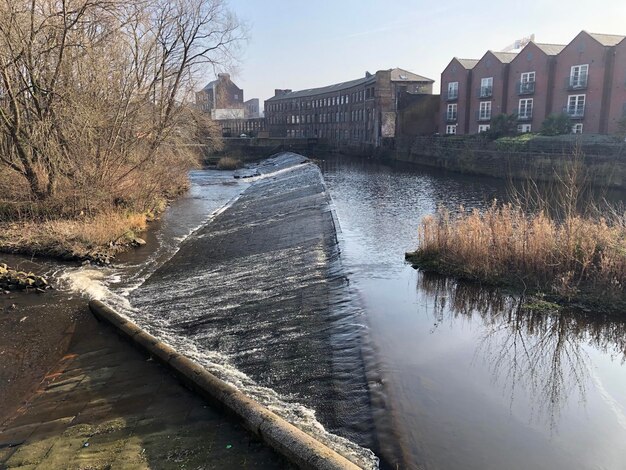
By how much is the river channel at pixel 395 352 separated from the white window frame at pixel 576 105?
34.3 meters

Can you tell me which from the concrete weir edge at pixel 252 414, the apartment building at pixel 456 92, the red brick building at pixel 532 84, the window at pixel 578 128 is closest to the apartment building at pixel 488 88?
the red brick building at pixel 532 84

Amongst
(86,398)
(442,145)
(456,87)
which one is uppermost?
(456,87)

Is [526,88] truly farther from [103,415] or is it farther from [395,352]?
[103,415]

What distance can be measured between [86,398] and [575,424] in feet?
20.0

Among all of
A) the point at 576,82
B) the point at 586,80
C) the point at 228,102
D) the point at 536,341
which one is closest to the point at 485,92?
the point at 576,82

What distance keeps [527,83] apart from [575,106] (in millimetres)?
5777

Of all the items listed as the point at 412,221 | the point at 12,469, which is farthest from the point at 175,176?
the point at 12,469

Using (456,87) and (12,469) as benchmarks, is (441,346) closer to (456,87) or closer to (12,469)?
(12,469)

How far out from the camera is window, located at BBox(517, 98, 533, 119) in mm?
46125

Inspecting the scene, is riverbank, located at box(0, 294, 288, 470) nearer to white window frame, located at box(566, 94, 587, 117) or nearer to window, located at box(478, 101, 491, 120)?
white window frame, located at box(566, 94, 587, 117)

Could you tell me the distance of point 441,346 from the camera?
26.8ft

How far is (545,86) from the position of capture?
146 ft

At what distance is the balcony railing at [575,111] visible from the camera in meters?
41.1

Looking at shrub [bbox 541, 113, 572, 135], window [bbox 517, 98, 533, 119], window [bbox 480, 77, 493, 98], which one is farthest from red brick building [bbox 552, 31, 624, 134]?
window [bbox 480, 77, 493, 98]
